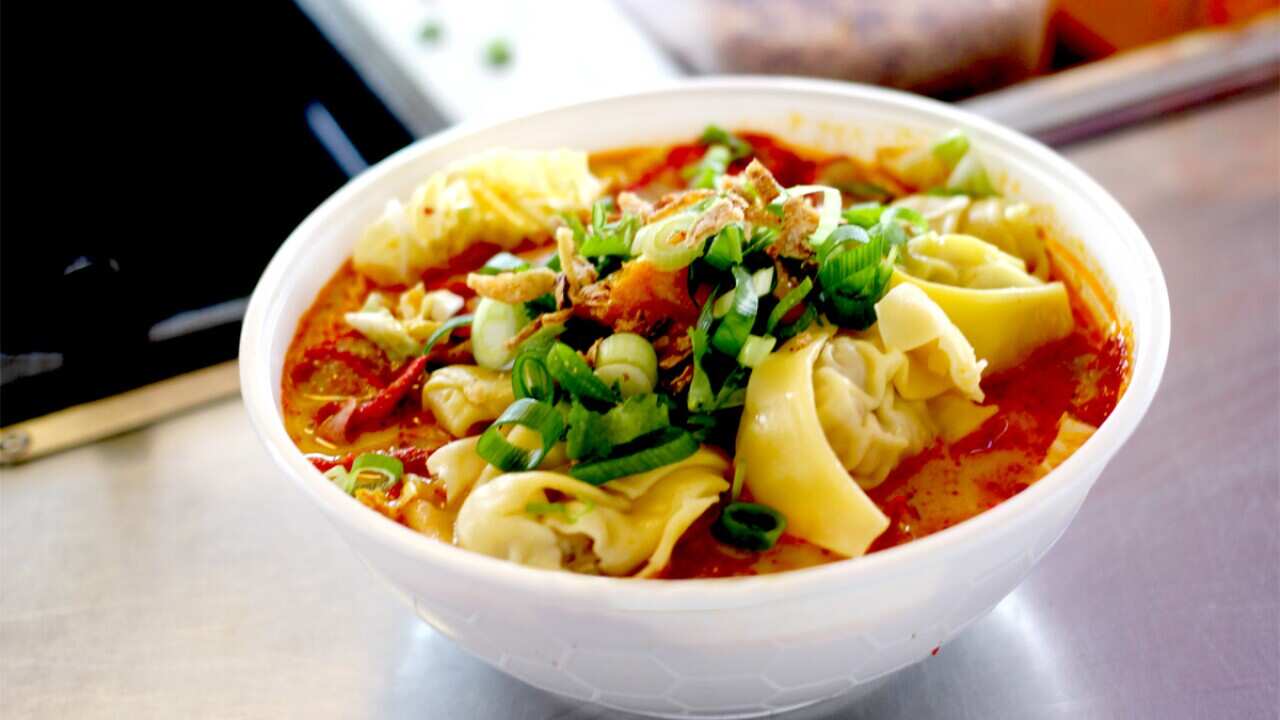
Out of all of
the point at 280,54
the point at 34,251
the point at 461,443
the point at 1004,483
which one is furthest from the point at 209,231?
the point at 1004,483

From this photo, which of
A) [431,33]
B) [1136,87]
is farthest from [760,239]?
[431,33]

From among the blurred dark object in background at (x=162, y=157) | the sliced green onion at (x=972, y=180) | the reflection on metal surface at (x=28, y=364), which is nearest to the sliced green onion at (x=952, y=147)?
the sliced green onion at (x=972, y=180)

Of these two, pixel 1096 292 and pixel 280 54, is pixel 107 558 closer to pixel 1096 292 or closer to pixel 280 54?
pixel 1096 292

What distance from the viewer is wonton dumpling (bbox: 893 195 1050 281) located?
6.93ft

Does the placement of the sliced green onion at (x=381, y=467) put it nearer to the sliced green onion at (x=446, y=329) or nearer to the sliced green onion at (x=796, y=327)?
the sliced green onion at (x=446, y=329)

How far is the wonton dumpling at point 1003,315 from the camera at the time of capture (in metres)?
1.83

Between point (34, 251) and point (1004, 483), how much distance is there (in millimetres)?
3059

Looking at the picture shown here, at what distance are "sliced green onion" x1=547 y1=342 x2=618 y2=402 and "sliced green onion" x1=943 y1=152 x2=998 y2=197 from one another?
3.03 ft

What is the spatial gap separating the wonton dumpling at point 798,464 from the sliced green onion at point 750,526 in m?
0.02

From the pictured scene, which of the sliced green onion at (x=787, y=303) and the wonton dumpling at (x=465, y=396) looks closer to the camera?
the sliced green onion at (x=787, y=303)

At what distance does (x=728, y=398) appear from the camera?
1.66 m

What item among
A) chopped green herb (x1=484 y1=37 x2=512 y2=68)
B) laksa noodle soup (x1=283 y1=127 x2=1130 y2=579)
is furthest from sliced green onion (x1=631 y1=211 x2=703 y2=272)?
chopped green herb (x1=484 y1=37 x2=512 y2=68)

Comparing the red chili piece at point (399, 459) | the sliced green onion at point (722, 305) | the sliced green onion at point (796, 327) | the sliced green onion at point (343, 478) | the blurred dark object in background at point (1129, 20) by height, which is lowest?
the blurred dark object in background at point (1129, 20)

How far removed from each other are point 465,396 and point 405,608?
0.42 metres
